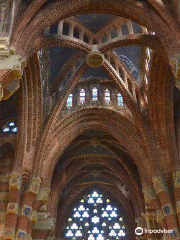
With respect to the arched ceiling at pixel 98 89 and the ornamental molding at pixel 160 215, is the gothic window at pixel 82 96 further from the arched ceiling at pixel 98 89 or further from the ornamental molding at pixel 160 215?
the ornamental molding at pixel 160 215

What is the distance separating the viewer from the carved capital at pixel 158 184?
15325 millimetres

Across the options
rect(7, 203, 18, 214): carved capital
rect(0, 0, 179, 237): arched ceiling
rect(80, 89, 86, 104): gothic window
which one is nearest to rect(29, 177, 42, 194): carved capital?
rect(0, 0, 179, 237): arched ceiling

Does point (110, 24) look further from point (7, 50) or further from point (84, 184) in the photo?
point (84, 184)

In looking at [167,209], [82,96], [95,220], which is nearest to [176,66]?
[167,209]

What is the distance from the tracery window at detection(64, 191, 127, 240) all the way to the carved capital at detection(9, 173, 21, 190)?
10829 millimetres

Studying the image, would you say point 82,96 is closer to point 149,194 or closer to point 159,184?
point 149,194

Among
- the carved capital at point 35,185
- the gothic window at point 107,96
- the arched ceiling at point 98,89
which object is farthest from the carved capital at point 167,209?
the gothic window at point 107,96

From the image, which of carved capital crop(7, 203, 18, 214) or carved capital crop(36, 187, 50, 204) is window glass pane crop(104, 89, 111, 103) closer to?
carved capital crop(36, 187, 50, 204)

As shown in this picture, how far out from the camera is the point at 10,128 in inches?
741

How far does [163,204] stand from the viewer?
15.2 meters

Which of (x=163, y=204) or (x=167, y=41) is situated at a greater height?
(x=167, y=41)

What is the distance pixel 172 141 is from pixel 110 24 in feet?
22.6

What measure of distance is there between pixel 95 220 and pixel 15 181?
11.6 meters

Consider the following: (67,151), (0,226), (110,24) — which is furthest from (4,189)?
(110,24)
